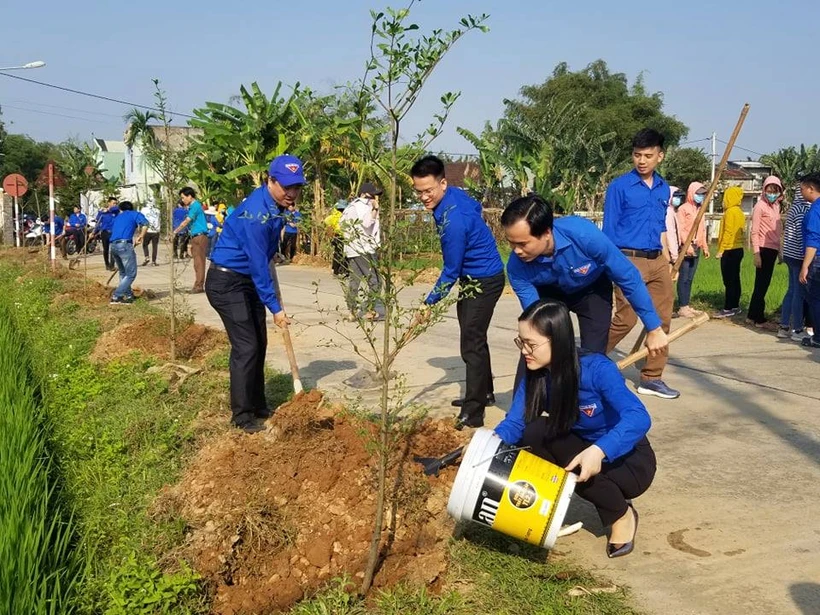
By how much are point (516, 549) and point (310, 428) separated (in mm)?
1511

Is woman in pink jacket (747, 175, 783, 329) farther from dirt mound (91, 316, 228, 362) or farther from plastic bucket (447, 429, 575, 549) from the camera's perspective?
plastic bucket (447, 429, 575, 549)

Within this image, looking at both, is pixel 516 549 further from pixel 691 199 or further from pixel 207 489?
pixel 691 199

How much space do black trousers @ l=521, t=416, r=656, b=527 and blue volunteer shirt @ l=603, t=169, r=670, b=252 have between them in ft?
9.31

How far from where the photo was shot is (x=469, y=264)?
5371 millimetres

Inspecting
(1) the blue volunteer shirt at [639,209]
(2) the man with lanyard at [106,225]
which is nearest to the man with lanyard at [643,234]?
(1) the blue volunteer shirt at [639,209]

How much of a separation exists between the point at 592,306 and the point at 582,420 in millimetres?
1153

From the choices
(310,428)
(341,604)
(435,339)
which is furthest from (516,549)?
(435,339)

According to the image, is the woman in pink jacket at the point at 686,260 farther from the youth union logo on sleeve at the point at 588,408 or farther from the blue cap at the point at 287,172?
the youth union logo on sleeve at the point at 588,408

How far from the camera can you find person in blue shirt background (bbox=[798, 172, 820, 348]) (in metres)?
7.70

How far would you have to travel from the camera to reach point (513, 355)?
8.07 m

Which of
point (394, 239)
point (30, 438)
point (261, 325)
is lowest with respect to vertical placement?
point (30, 438)

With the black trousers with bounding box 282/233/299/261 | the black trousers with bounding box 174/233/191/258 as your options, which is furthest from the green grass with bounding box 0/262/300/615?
the black trousers with bounding box 174/233/191/258

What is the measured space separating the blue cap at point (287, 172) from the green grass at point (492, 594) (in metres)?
2.58

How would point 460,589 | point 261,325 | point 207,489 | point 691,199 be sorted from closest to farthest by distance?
point 460,589 < point 207,489 < point 261,325 < point 691,199
